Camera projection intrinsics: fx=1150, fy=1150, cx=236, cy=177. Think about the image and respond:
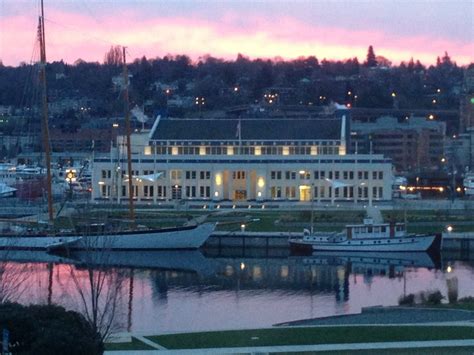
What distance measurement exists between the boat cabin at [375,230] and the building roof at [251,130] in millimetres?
18497

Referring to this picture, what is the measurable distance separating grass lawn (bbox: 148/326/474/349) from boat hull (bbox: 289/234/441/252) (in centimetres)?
1994

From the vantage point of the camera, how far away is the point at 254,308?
26406 mm

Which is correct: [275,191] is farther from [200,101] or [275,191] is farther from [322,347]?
[200,101]

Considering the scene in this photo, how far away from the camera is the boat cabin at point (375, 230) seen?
3925 cm

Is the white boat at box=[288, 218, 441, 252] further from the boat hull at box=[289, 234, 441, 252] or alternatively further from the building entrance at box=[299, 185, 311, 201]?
the building entrance at box=[299, 185, 311, 201]

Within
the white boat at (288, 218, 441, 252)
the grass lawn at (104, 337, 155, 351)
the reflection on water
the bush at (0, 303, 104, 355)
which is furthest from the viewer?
the white boat at (288, 218, 441, 252)

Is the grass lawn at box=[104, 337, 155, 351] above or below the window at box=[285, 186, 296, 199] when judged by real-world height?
below

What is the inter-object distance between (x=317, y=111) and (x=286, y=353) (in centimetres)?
8496

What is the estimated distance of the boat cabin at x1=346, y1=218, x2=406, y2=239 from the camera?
39.2 meters

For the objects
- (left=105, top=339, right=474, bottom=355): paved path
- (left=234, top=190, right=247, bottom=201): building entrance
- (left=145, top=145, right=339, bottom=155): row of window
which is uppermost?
(left=145, top=145, right=339, bottom=155): row of window

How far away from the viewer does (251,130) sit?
195ft

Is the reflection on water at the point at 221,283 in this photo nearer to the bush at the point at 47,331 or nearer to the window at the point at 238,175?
the bush at the point at 47,331

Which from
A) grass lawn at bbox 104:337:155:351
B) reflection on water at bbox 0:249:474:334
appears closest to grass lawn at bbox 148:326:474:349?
grass lawn at bbox 104:337:155:351

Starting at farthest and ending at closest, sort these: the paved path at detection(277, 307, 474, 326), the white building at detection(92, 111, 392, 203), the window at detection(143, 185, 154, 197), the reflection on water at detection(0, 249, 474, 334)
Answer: the window at detection(143, 185, 154, 197) → the white building at detection(92, 111, 392, 203) → the reflection on water at detection(0, 249, 474, 334) → the paved path at detection(277, 307, 474, 326)
